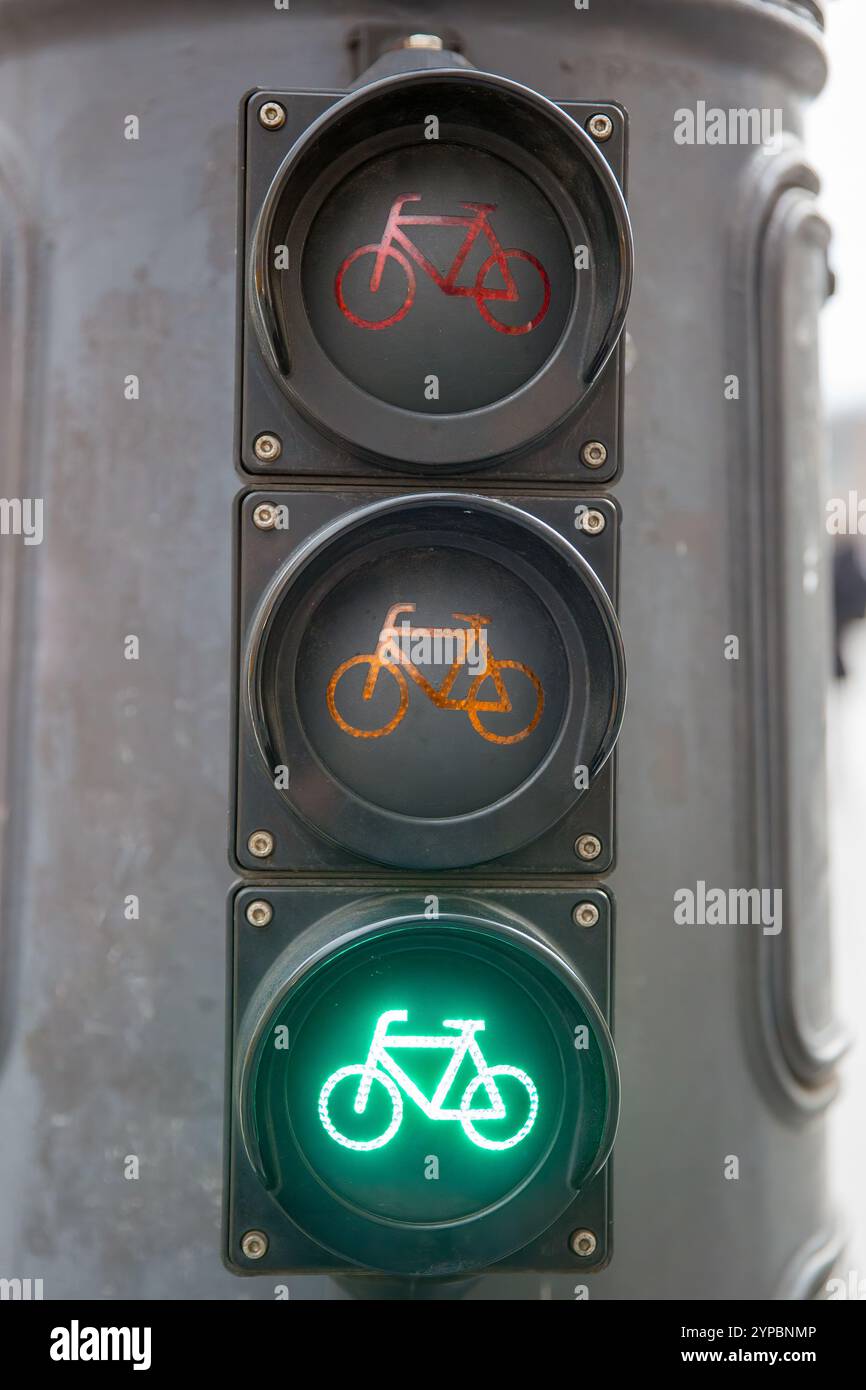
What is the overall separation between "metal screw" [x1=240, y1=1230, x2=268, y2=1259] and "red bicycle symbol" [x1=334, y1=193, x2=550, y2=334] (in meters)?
0.82

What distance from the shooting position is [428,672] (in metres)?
1.21

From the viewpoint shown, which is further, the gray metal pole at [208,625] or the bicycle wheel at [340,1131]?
the gray metal pole at [208,625]

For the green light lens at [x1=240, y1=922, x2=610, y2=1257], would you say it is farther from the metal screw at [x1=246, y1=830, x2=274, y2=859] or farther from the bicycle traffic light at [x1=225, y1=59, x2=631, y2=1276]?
the metal screw at [x1=246, y1=830, x2=274, y2=859]

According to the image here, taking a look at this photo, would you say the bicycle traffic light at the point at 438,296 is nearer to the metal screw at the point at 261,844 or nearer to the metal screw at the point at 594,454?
the metal screw at the point at 594,454

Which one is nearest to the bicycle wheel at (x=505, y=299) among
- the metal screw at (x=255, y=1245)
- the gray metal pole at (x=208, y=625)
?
the gray metal pole at (x=208, y=625)

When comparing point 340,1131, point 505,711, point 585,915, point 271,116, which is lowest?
point 340,1131

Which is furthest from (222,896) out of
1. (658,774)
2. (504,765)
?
(504,765)

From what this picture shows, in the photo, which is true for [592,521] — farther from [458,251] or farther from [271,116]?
[271,116]

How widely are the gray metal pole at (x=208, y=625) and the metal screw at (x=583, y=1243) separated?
65 cm

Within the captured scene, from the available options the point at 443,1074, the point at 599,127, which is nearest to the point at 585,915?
the point at 443,1074

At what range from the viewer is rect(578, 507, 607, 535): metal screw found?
1.23 meters

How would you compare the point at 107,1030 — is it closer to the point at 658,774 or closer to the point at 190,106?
the point at 658,774

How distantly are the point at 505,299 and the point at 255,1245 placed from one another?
34.5 inches

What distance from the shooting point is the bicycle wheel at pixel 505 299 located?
1.22 meters
